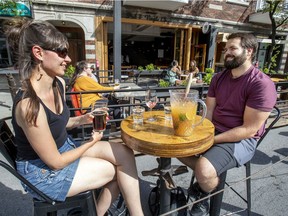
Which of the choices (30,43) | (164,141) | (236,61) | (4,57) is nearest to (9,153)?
(30,43)

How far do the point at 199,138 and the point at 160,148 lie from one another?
Result: 261 millimetres

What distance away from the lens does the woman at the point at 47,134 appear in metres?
1.09

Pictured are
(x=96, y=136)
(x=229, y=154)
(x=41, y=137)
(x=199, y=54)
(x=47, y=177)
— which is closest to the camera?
(x=41, y=137)

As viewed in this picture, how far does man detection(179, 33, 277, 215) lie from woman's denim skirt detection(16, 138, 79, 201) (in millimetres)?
888

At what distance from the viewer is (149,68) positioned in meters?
7.91

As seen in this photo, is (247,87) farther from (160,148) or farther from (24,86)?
(24,86)

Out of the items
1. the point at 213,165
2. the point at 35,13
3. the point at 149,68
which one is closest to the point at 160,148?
the point at 213,165

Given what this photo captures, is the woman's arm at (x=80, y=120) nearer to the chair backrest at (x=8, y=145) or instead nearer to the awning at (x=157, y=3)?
the chair backrest at (x=8, y=145)

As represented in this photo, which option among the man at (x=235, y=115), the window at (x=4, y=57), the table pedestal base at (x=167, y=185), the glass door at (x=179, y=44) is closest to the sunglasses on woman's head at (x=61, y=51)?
the table pedestal base at (x=167, y=185)

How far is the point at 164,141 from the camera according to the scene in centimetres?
121

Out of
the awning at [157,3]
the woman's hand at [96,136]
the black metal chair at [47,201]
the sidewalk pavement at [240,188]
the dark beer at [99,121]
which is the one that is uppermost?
the awning at [157,3]

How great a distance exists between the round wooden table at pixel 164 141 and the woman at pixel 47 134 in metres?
0.18

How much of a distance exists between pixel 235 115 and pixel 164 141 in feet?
2.85

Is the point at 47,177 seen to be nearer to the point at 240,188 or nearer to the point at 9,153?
the point at 9,153
